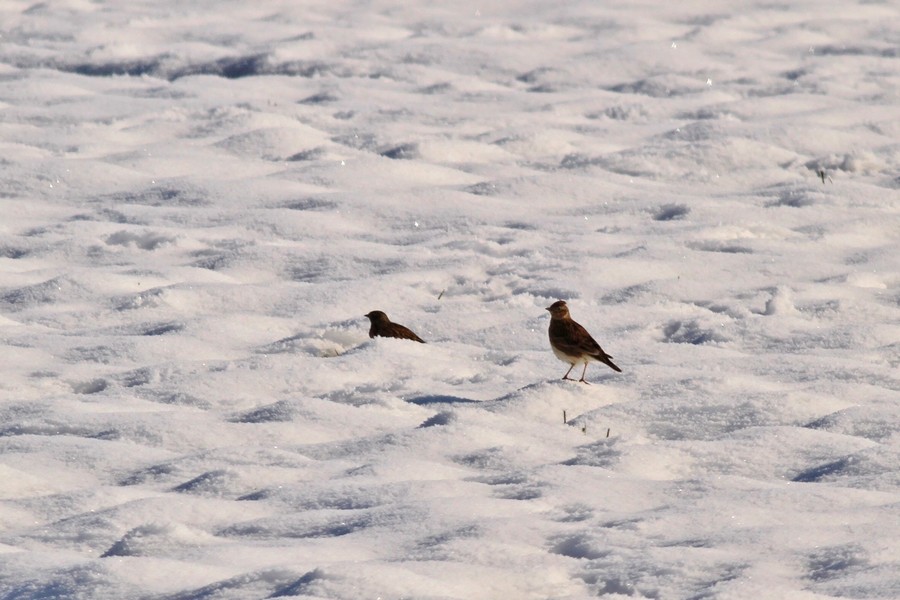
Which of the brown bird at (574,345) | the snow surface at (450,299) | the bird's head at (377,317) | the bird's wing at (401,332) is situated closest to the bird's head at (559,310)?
the brown bird at (574,345)

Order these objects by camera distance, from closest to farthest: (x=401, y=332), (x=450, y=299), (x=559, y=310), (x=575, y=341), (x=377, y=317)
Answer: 1. (x=575, y=341)
2. (x=559, y=310)
3. (x=401, y=332)
4. (x=377, y=317)
5. (x=450, y=299)

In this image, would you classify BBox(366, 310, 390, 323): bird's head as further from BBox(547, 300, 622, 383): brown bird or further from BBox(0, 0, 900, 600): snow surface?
BBox(547, 300, 622, 383): brown bird

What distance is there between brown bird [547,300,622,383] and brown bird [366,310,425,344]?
24.4 inches

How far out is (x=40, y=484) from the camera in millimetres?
4117

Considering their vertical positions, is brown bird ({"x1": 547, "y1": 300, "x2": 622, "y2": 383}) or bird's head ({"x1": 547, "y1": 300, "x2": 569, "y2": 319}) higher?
bird's head ({"x1": 547, "y1": 300, "x2": 569, "y2": 319})

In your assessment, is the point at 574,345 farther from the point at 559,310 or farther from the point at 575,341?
the point at 559,310

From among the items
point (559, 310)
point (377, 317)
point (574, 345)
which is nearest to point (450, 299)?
point (377, 317)

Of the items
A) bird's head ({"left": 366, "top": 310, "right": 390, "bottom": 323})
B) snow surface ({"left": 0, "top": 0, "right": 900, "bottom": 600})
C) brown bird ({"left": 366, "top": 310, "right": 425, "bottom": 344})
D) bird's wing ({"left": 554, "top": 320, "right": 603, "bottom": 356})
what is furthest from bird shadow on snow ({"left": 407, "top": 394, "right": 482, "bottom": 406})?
bird's head ({"left": 366, "top": 310, "right": 390, "bottom": 323})

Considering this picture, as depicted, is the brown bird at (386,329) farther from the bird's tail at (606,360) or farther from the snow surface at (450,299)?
the bird's tail at (606,360)

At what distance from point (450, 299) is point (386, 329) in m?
0.79

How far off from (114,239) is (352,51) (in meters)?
4.02

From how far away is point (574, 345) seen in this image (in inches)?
201

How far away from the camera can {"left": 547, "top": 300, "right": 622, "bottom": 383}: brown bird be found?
508cm

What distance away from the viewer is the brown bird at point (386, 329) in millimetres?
5543
